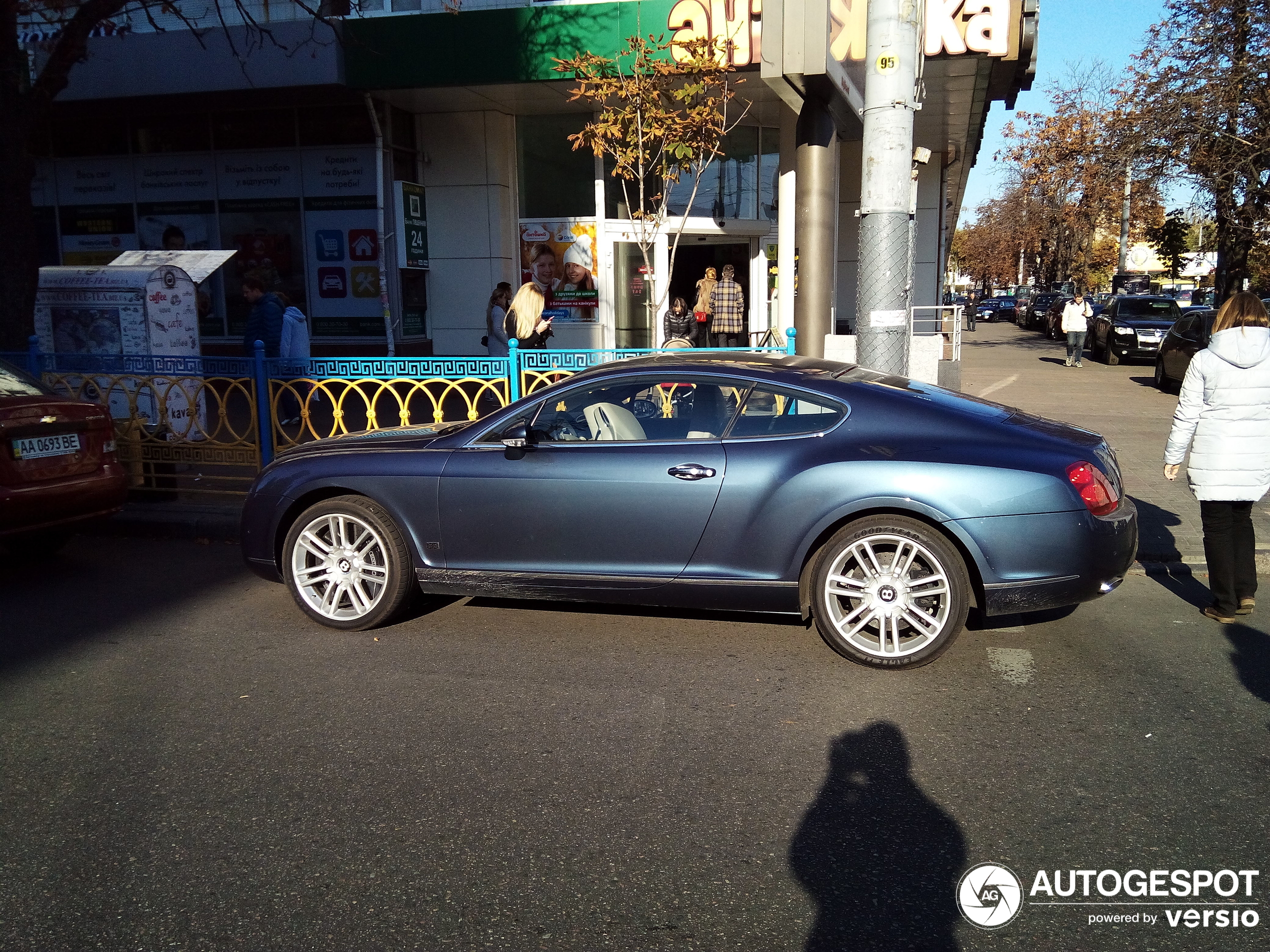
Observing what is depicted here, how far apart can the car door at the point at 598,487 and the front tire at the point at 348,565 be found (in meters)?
0.34

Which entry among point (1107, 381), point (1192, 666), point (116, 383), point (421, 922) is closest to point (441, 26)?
point (116, 383)

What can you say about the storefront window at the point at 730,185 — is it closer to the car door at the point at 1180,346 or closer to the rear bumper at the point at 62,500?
the car door at the point at 1180,346

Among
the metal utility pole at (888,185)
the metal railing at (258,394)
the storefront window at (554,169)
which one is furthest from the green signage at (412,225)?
the metal utility pole at (888,185)

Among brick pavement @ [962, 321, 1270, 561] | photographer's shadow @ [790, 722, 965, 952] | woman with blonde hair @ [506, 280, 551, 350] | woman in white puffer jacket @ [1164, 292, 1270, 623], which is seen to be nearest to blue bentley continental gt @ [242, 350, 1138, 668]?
woman in white puffer jacket @ [1164, 292, 1270, 623]

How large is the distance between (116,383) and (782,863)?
25.2 ft

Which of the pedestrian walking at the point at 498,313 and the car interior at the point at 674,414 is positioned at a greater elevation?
the pedestrian walking at the point at 498,313

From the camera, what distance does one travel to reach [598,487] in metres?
5.31

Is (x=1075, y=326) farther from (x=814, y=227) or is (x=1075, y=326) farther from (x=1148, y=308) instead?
(x=814, y=227)

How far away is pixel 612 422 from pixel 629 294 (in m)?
11.5

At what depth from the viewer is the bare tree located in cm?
2117

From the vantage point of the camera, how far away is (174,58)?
47.7 ft

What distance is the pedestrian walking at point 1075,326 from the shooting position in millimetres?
24266

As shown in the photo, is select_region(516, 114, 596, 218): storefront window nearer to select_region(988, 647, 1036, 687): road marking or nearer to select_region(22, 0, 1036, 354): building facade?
select_region(22, 0, 1036, 354): building facade

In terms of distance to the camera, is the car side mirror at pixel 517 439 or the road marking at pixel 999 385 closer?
the car side mirror at pixel 517 439
